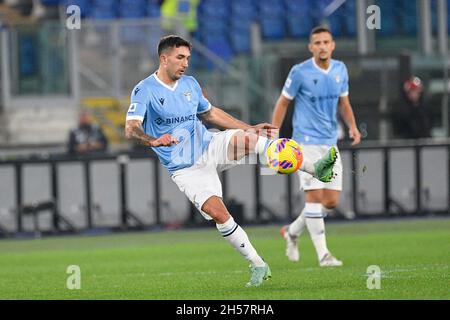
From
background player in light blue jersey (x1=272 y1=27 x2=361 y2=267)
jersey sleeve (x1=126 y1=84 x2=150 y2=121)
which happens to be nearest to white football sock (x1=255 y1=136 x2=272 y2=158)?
jersey sleeve (x1=126 y1=84 x2=150 y2=121)

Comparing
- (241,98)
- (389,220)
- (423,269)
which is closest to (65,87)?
(241,98)

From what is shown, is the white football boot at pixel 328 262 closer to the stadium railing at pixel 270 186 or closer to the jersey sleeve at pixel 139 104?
the jersey sleeve at pixel 139 104

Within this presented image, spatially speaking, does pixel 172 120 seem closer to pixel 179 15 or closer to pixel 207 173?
pixel 207 173

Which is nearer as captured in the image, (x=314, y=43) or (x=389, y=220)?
(x=314, y=43)

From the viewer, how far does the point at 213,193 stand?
10859 mm

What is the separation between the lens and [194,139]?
36.4ft

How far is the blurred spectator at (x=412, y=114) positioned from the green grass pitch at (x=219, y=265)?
70.6 inches

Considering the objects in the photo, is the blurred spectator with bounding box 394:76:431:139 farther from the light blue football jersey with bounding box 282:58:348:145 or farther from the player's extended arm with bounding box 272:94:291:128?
the player's extended arm with bounding box 272:94:291:128

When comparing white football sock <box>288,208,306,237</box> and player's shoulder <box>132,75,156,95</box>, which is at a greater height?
player's shoulder <box>132,75,156,95</box>

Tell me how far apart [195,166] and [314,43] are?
9.96 feet

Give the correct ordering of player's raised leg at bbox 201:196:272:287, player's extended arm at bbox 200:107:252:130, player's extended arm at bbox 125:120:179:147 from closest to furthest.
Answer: player's extended arm at bbox 125:120:179:147 < player's raised leg at bbox 201:196:272:287 < player's extended arm at bbox 200:107:252:130

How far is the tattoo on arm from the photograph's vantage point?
34.0 ft

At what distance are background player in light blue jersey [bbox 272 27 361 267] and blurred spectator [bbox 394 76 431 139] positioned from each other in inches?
301

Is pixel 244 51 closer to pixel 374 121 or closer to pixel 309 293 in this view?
pixel 374 121
